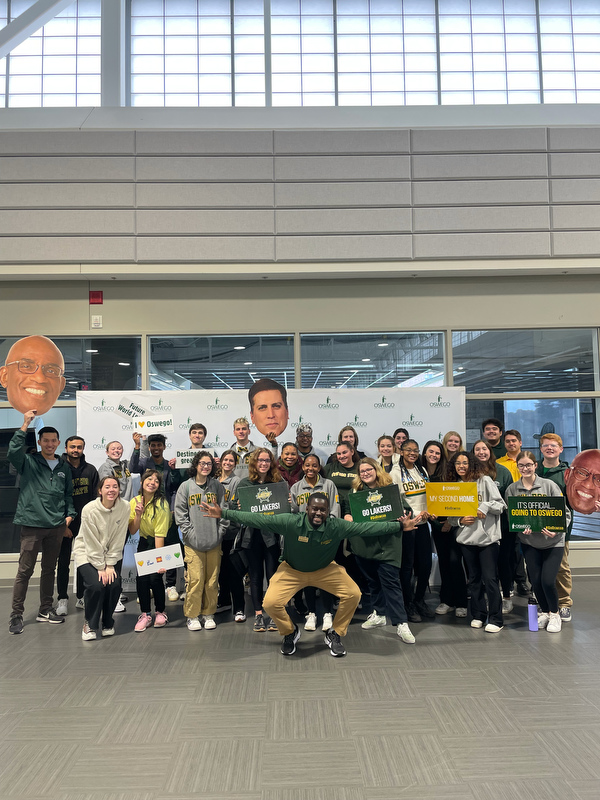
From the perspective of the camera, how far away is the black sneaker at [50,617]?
5555mm

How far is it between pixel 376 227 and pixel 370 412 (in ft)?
7.84

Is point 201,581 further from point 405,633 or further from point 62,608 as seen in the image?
point 405,633

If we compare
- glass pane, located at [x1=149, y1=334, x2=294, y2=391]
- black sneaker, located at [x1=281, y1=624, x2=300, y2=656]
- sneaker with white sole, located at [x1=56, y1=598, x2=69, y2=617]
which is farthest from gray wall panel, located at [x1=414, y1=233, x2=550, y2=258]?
sneaker with white sole, located at [x1=56, y1=598, x2=69, y2=617]

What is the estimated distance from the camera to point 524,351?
772cm

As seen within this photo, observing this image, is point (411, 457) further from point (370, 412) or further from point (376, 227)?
point (376, 227)

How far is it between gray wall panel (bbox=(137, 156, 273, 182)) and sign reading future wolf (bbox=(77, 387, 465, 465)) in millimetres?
2756

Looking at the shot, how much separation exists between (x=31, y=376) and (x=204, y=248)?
264 cm

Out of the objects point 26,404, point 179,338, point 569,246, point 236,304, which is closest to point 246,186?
point 236,304

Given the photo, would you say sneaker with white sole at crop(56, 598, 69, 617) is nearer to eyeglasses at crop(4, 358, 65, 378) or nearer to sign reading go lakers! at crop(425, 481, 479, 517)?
eyeglasses at crop(4, 358, 65, 378)

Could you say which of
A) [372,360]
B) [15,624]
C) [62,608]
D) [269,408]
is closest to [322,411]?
[269,408]

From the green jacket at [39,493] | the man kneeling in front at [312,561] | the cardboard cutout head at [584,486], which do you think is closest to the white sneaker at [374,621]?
the man kneeling in front at [312,561]

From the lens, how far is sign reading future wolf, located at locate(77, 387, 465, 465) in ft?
23.1

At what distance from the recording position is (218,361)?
300 inches

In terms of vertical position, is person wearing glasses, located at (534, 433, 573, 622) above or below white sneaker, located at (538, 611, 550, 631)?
above
